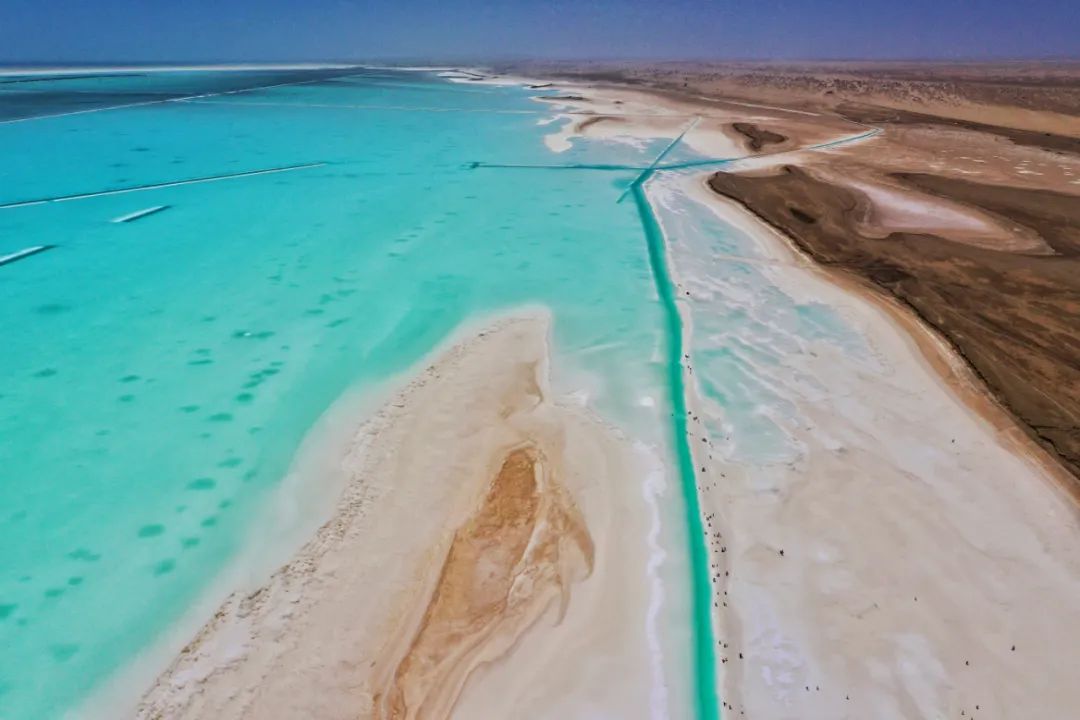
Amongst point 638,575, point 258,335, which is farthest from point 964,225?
point 258,335

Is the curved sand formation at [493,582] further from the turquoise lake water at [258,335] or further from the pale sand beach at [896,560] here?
the pale sand beach at [896,560]

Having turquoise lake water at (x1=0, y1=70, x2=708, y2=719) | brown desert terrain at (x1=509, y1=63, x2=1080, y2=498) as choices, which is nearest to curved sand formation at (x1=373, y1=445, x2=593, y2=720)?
turquoise lake water at (x1=0, y1=70, x2=708, y2=719)

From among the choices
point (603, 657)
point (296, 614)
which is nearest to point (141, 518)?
point (296, 614)

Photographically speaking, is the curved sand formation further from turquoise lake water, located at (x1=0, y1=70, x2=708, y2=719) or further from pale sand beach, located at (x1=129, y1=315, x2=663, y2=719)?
turquoise lake water, located at (x1=0, y1=70, x2=708, y2=719)

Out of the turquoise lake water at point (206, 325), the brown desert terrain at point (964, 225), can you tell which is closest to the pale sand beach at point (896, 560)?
the brown desert terrain at point (964, 225)

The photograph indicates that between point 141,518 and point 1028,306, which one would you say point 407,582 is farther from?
point 1028,306
